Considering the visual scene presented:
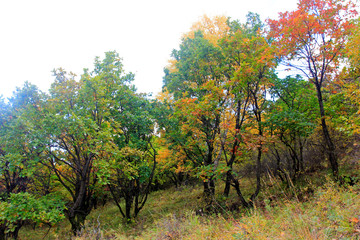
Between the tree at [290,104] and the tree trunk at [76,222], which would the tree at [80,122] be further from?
the tree at [290,104]

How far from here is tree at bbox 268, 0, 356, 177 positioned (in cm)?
677

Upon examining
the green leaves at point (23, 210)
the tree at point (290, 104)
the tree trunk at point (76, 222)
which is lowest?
the tree trunk at point (76, 222)

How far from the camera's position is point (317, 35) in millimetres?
7090

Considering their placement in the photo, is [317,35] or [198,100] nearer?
[317,35]

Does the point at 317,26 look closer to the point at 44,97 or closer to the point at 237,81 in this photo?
the point at 237,81

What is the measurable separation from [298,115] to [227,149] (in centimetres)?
321

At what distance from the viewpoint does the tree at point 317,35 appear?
22.2 feet

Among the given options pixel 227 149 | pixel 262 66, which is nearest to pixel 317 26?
pixel 262 66

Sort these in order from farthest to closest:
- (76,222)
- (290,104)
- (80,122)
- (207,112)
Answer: (290,104), (76,222), (207,112), (80,122)

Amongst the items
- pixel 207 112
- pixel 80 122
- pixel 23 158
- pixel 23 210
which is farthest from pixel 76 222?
pixel 207 112

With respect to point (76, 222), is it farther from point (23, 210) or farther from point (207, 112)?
point (207, 112)

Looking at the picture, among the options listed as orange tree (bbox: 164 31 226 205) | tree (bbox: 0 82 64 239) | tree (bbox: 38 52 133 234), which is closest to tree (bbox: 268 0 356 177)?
orange tree (bbox: 164 31 226 205)

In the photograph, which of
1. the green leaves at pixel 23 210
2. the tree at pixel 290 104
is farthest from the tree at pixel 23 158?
the tree at pixel 290 104

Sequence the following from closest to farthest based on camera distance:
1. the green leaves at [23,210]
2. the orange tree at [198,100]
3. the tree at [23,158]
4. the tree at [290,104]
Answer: the green leaves at [23,210] < the tree at [23,158] < the tree at [290,104] < the orange tree at [198,100]
